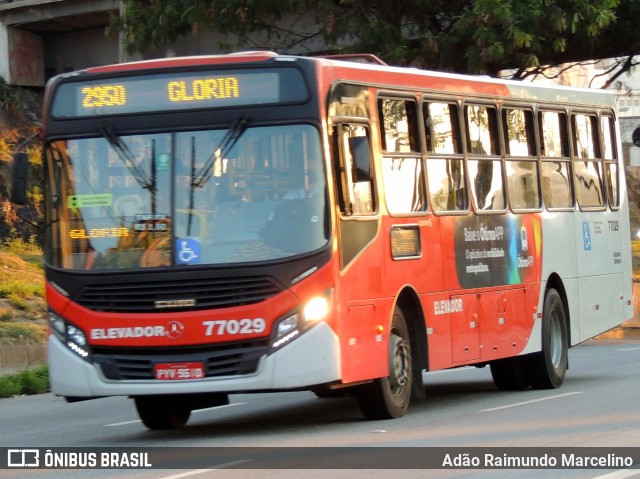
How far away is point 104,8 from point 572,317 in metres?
18.2

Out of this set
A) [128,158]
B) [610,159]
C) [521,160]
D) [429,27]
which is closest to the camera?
[128,158]

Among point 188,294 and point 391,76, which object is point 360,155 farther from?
point 188,294

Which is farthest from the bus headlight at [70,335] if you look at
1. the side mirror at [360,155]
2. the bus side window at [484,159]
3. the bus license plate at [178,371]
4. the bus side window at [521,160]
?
the bus side window at [521,160]

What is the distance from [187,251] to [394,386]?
2.37m

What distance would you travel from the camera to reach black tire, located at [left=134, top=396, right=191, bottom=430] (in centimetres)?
1320

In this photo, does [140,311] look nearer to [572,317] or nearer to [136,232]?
[136,232]

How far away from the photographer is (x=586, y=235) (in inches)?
691

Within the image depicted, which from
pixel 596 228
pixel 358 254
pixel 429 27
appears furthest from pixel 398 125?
pixel 429 27

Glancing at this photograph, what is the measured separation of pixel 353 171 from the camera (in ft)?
40.2

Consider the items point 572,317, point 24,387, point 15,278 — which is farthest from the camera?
point 15,278

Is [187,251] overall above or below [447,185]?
below

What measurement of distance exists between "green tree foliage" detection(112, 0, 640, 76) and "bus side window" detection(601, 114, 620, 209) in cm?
529

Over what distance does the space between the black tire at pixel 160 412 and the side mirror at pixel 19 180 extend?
2.07 meters

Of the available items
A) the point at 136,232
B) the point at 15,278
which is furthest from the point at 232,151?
the point at 15,278
